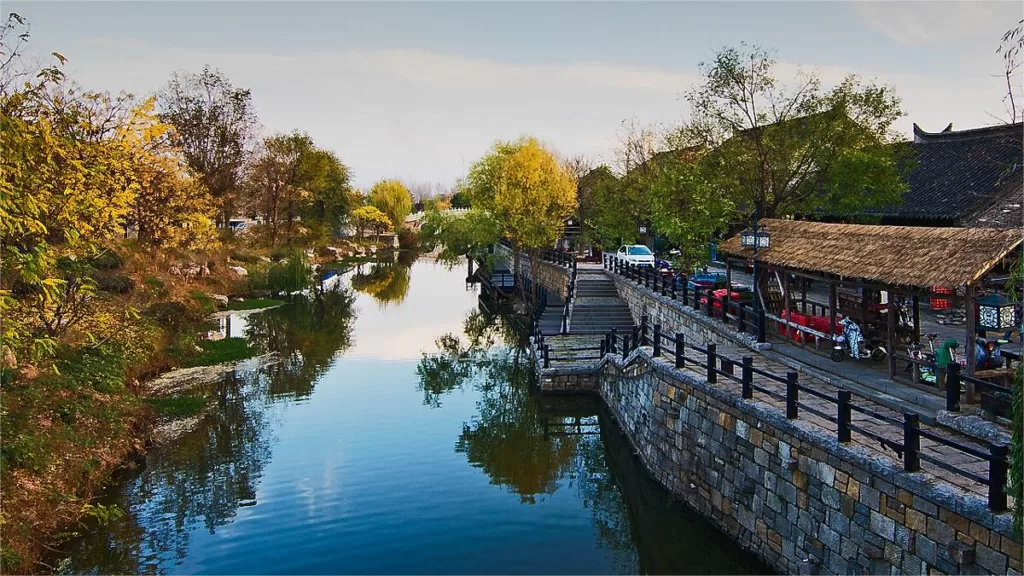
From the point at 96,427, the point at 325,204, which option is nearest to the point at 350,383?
the point at 96,427

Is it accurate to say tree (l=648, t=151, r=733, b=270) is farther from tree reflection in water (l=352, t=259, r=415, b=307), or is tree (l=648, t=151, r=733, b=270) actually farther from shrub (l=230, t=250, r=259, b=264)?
shrub (l=230, t=250, r=259, b=264)

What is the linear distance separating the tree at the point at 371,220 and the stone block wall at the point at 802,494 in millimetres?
71129

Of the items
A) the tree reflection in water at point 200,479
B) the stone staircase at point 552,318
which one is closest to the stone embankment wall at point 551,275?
the stone staircase at point 552,318

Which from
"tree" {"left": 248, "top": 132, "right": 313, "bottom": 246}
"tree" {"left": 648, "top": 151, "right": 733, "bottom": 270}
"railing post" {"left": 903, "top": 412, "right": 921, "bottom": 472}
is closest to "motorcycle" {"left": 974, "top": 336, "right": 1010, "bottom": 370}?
"railing post" {"left": 903, "top": 412, "right": 921, "bottom": 472}

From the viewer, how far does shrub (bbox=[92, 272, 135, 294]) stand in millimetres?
27875

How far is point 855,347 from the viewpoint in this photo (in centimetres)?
1545

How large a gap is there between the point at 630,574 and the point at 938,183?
2218 centimetres

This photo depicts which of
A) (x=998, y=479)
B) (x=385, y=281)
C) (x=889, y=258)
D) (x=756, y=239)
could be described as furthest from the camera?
(x=385, y=281)

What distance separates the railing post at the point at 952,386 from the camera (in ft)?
35.1

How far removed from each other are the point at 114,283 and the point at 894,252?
26927 millimetres

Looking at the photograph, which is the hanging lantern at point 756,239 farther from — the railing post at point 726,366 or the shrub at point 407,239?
the shrub at point 407,239

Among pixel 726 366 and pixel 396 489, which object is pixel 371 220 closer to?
pixel 396 489

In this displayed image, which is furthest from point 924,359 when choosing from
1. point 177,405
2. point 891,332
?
point 177,405

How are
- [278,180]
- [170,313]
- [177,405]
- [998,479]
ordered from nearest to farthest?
1. [998,479]
2. [177,405]
3. [170,313]
4. [278,180]
